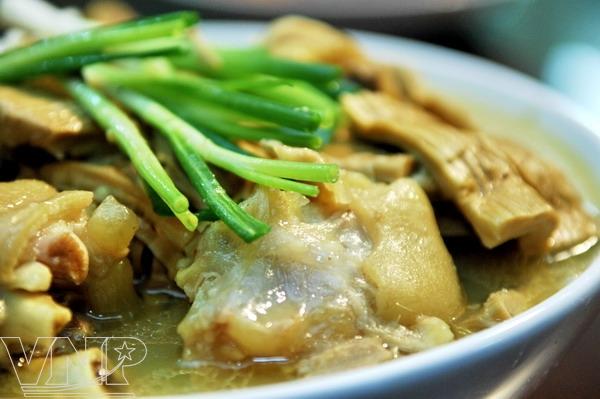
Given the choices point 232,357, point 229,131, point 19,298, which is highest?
point 229,131

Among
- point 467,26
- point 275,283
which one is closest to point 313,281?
point 275,283

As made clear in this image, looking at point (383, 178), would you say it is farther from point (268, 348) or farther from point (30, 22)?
point (30, 22)

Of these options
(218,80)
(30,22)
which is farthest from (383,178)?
(30,22)

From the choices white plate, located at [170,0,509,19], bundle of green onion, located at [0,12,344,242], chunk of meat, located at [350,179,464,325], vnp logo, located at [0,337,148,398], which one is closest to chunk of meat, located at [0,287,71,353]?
vnp logo, located at [0,337,148,398]

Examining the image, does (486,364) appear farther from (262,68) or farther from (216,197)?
(262,68)

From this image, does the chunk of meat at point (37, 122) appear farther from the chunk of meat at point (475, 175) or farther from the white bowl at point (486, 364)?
the white bowl at point (486, 364)

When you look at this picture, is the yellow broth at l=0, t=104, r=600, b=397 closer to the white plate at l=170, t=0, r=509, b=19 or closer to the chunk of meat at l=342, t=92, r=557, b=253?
the chunk of meat at l=342, t=92, r=557, b=253
